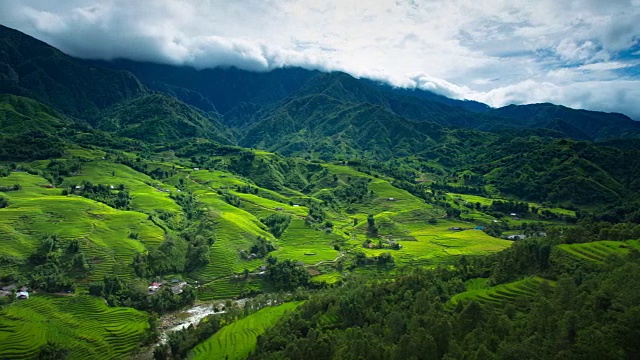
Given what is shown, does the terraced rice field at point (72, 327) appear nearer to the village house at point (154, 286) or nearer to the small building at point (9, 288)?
the small building at point (9, 288)

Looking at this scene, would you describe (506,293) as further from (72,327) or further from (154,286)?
(72,327)

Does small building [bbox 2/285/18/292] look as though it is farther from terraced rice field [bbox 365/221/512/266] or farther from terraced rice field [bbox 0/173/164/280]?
terraced rice field [bbox 365/221/512/266]

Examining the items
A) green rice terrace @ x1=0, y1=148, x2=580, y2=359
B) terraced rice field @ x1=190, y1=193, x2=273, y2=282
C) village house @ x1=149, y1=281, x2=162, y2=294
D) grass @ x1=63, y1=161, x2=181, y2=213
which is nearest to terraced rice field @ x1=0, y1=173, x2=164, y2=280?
green rice terrace @ x1=0, y1=148, x2=580, y2=359

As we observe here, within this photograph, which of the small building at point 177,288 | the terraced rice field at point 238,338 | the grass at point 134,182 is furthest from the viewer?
the grass at point 134,182

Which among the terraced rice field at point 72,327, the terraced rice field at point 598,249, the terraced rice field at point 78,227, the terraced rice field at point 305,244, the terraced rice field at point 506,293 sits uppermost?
the terraced rice field at point 598,249

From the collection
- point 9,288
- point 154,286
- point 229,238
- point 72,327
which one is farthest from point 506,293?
point 9,288

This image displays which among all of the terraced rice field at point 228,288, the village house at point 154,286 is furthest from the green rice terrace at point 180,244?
the village house at point 154,286
